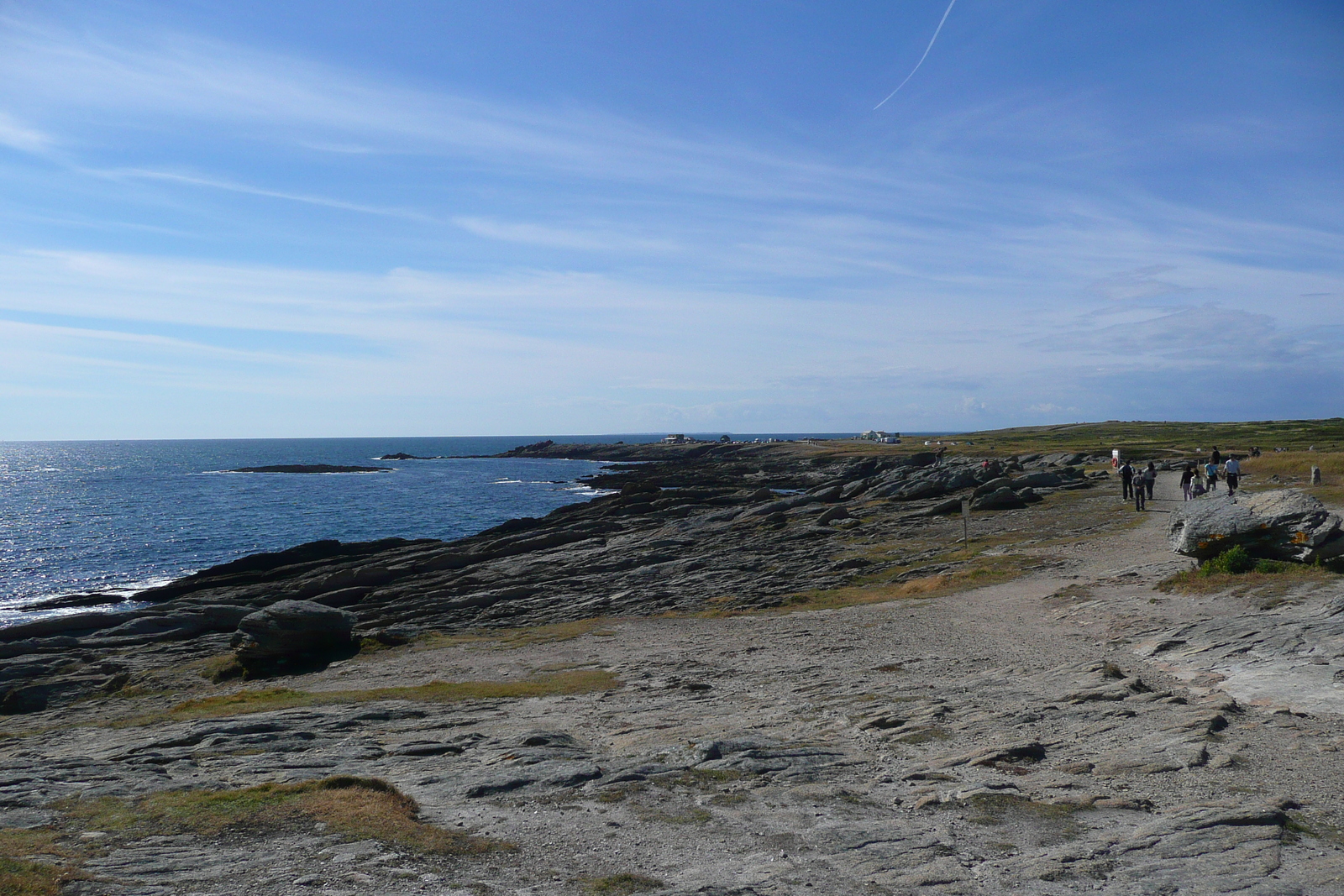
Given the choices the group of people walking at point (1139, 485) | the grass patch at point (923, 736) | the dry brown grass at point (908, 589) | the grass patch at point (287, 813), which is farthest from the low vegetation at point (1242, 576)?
the grass patch at point (287, 813)

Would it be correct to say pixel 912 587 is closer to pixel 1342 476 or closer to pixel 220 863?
pixel 220 863

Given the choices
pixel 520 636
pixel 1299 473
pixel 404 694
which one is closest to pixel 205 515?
pixel 520 636

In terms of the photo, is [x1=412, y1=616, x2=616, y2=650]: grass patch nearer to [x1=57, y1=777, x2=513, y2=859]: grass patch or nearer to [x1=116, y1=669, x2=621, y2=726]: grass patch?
[x1=116, y1=669, x2=621, y2=726]: grass patch

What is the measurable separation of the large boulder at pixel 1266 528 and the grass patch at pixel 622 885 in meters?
22.1

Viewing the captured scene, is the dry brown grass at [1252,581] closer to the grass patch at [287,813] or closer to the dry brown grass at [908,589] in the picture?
the dry brown grass at [908,589]

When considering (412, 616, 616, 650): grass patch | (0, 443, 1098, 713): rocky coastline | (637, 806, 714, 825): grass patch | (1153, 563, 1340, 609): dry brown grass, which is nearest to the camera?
(637, 806, 714, 825): grass patch

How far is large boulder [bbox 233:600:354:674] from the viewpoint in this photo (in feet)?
93.4

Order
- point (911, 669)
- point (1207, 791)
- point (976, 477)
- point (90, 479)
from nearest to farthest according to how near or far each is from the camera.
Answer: point (1207, 791) < point (911, 669) < point (976, 477) < point (90, 479)

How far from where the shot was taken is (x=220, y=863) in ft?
30.1

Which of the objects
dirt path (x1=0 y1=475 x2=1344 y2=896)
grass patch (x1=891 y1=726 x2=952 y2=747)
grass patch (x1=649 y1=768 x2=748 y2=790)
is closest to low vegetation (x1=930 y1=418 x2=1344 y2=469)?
dirt path (x1=0 y1=475 x2=1344 y2=896)

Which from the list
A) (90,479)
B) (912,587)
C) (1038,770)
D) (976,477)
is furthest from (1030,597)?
(90,479)

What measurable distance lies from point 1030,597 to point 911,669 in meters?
9.56

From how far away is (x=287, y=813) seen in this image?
10.7m

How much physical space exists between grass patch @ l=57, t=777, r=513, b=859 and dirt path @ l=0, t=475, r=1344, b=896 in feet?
1.49
